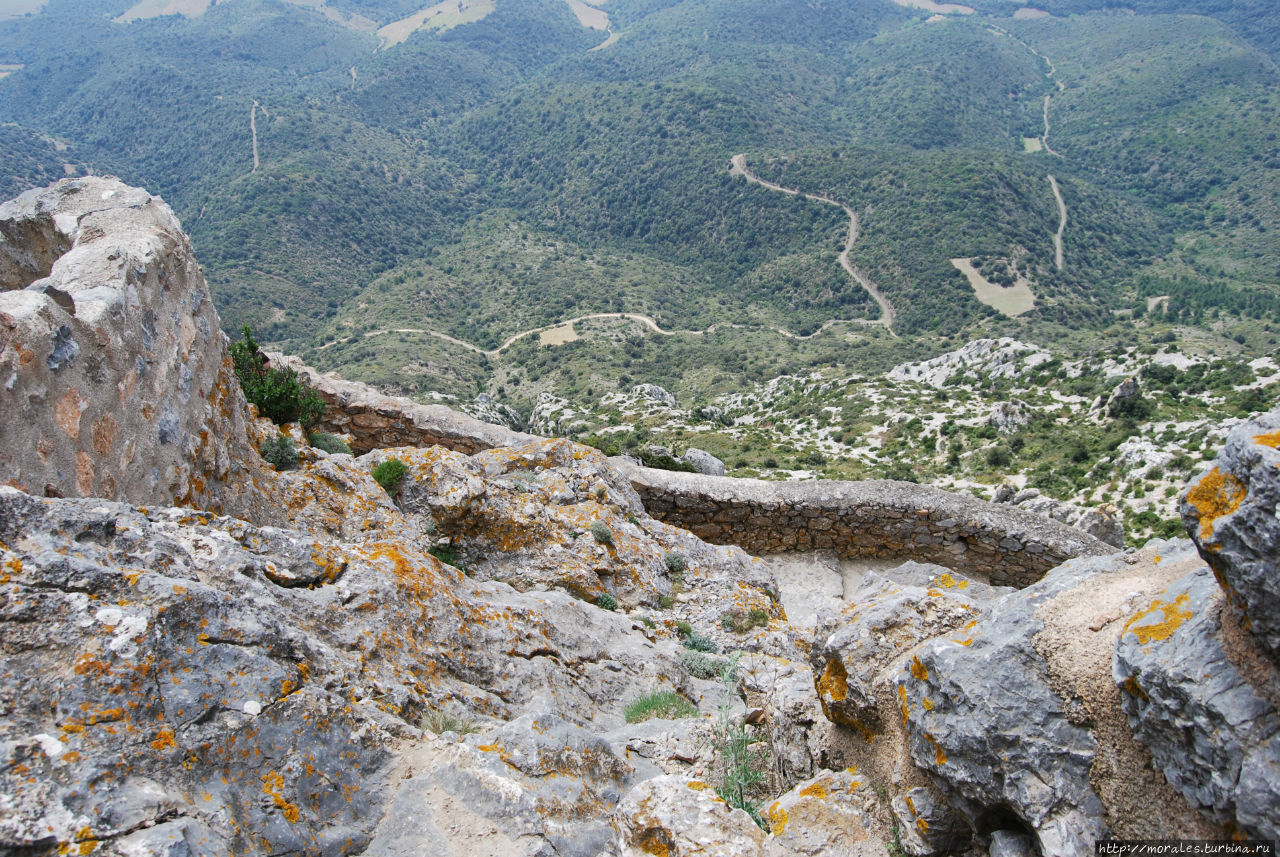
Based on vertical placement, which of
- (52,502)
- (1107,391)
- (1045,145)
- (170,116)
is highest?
(52,502)

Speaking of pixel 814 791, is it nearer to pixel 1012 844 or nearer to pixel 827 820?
pixel 827 820

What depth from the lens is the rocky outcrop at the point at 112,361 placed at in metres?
4.32

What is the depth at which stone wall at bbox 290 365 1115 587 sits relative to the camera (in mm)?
10484

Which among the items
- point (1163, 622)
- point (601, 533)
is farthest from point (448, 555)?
point (1163, 622)

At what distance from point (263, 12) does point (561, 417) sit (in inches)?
6491

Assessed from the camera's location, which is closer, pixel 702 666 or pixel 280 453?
pixel 702 666

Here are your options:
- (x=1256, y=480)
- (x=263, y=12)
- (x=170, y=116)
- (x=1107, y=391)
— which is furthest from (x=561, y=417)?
(x=263, y=12)

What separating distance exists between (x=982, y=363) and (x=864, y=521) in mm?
32242

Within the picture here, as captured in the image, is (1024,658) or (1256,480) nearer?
(1256,480)

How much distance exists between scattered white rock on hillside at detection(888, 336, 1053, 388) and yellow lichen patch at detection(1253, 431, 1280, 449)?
121ft

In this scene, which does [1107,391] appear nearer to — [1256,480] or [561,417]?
[561,417]

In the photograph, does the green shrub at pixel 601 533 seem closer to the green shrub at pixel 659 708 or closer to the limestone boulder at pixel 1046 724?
the green shrub at pixel 659 708

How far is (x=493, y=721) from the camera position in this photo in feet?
15.8

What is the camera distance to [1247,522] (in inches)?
110
